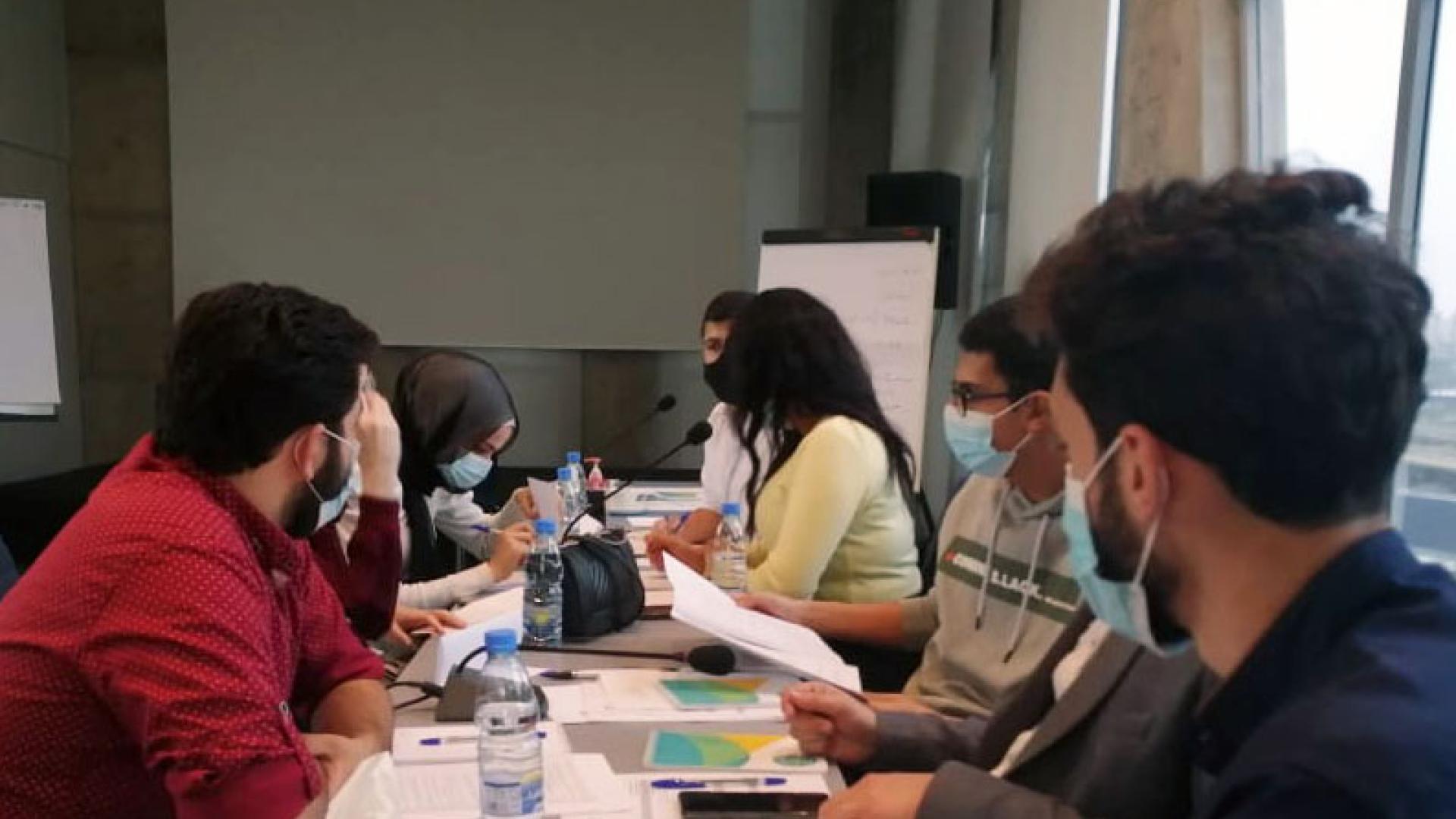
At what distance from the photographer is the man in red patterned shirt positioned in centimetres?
118

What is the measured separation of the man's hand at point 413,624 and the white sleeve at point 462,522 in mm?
947

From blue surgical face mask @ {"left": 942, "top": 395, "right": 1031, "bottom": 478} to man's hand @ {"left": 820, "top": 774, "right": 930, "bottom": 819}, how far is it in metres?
0.67

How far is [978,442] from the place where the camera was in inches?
73.1

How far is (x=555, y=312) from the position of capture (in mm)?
5125

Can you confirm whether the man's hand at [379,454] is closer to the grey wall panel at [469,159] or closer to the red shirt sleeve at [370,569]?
the red shirt sleeve at [370,569]

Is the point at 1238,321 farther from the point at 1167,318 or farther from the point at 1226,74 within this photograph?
the point at 1226,74

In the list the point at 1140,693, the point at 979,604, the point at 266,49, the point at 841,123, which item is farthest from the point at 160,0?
the point at 1140,693

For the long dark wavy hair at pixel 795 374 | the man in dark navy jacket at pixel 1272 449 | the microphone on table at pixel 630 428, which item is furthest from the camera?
the microphone on table at pixel 630 428

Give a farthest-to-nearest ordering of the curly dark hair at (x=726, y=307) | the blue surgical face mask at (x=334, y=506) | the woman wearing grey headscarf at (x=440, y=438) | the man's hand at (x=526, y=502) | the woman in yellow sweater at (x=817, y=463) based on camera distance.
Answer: the curly dark hair at (x=726, y=307) < the man's hand at (x=526, y=502) < the woman wearing grey headscarf at (x=440, y=438) < the woman in yellow sweater at (x=817, y=463) < the blue surgical face mask at (x=334, y=506)

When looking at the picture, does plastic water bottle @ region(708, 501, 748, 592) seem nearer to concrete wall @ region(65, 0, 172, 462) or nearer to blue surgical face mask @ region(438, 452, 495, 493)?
blue surgical face mask @ region(438, 452, 495, 493)

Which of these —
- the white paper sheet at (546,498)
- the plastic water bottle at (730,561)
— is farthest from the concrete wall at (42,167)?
the plastic water bottle at (730,561)

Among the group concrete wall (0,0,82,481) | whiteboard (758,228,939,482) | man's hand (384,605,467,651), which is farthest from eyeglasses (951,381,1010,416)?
concrete wall (0,0,82,481)

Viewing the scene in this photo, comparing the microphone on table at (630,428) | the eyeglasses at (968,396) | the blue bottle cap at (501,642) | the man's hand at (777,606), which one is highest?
the eyeglasses at (968,396)

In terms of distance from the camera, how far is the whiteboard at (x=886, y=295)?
4.16 meters
